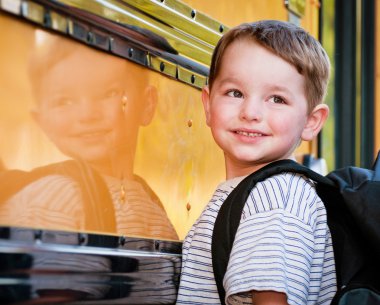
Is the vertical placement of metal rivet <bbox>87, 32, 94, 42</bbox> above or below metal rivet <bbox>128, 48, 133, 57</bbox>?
below

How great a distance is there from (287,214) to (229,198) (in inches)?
5.0

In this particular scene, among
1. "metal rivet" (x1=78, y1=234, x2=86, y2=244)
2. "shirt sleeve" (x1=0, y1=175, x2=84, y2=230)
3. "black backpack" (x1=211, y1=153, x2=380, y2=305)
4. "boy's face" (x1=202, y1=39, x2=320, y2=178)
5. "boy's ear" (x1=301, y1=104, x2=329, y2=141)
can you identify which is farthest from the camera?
"boy's ear" (x1=301, y1=104, x2=329, y2=141)

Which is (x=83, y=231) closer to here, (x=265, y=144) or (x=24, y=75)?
(x=24, y=75)

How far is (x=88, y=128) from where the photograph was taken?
55.4 inches

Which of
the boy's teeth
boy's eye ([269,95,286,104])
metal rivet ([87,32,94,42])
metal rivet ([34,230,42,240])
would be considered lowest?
metal rivet ([34,230,42,240])

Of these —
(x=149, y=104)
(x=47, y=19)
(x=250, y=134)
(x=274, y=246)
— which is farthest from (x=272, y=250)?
(x=47, y=19)

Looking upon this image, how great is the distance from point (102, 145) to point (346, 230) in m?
0.46

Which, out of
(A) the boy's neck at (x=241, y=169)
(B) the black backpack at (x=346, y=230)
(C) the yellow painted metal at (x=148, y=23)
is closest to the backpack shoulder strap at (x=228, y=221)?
(B) the black backpack at (x=346, y=230)

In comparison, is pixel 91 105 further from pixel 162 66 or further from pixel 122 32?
pixel 162 66

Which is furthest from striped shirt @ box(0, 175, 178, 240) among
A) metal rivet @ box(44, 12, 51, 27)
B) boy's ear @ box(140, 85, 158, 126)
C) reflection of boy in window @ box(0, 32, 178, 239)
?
metal rivet @ box(44, 12, 51, 27)

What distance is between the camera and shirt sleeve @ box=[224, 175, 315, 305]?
4.57ft

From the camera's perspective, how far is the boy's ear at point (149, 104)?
1.61m

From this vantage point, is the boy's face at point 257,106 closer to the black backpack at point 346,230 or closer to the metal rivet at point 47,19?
the black backpack at point 346,230

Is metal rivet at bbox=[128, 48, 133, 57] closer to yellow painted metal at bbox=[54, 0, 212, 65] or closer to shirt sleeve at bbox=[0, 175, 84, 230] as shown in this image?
yellow painted metal at bbox=[54, 0, 212, 65]
